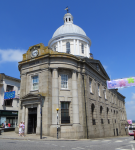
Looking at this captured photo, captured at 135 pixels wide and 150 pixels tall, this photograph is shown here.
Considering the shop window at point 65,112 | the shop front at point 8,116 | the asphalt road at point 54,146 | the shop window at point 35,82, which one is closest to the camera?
the asphalt road at point 54,146

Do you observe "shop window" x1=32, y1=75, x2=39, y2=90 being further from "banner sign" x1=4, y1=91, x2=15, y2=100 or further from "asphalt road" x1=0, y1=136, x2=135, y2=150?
"banner sign" x1=4, y1=91, x2=15, y2=100

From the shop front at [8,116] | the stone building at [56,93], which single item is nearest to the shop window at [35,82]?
the stone building at [56,93]

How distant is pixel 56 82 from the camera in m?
21.1

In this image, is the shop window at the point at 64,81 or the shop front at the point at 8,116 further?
the shop front at the point at 8,116

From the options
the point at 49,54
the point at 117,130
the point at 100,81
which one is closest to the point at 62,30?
the point at 100,81

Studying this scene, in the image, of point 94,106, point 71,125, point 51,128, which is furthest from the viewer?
A: point 94,106

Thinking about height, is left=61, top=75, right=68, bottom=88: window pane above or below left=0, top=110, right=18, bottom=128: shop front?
above

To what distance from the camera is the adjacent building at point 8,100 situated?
106 feet

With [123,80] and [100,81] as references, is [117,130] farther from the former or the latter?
[123,80]

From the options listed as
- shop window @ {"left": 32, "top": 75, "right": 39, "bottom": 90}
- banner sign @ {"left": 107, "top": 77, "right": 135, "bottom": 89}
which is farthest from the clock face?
banner sign @ {"left": 107, "top": 77, "right": 135, "bottom": 89}

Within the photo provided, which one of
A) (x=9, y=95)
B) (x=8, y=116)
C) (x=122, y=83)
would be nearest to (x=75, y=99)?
(x=122, y=83)

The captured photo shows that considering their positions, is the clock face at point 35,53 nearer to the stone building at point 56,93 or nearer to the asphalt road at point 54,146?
the stone building at point 56,93

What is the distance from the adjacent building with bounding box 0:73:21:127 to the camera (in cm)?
3225

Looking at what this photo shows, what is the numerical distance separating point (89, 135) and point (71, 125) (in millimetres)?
3403
